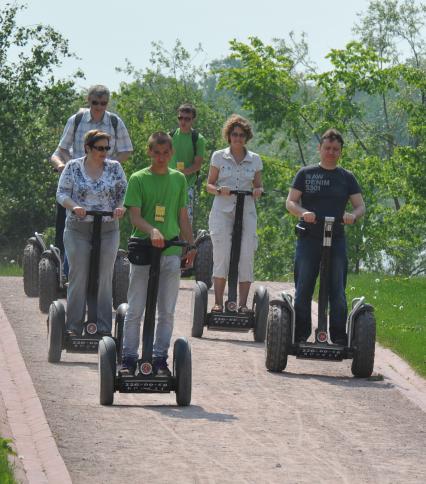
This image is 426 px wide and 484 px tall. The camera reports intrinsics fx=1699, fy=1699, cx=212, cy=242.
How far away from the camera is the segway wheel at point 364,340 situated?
12.9m

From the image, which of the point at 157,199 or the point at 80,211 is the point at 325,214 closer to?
the point at 80,211

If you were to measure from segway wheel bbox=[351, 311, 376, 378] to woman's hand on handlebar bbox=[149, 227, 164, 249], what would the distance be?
241 cm

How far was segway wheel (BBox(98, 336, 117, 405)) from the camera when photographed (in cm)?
1105

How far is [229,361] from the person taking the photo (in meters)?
13.6

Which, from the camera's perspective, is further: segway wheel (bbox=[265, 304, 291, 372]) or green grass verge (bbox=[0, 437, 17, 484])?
segway wheel (bbox=[265, 304, 291, 372])

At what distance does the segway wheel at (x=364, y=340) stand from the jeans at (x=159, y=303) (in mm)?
1978

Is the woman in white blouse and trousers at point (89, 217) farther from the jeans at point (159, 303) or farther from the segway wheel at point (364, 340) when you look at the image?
the segway wheel at point (364, 340)

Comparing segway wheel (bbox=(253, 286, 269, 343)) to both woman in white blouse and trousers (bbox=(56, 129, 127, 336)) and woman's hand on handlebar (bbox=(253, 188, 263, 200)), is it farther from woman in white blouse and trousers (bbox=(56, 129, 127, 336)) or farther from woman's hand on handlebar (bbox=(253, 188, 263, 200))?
woman in white blouse and trousers (bbox=(56, 129, 127, 336))

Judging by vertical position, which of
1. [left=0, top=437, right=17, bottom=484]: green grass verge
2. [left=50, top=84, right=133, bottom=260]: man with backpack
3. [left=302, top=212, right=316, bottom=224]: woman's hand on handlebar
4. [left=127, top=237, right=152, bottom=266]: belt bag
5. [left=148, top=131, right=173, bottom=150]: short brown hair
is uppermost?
[left=50, top=84, right=133, bottom=260]: man with backpack

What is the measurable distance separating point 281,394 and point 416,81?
29.9 m

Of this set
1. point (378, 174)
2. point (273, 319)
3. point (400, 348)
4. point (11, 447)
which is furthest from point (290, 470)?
point (378, 174)

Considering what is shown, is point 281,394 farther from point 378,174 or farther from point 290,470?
point 378,174

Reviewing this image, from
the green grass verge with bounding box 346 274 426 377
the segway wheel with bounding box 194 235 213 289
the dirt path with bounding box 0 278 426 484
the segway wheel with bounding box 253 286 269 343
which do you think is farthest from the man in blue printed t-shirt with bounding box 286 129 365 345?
the segway wheel with bounding box 194 235 213 289


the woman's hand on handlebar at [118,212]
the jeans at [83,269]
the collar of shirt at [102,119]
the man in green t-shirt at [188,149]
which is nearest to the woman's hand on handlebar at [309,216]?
the woman's hand on handlebar at [118,212]
